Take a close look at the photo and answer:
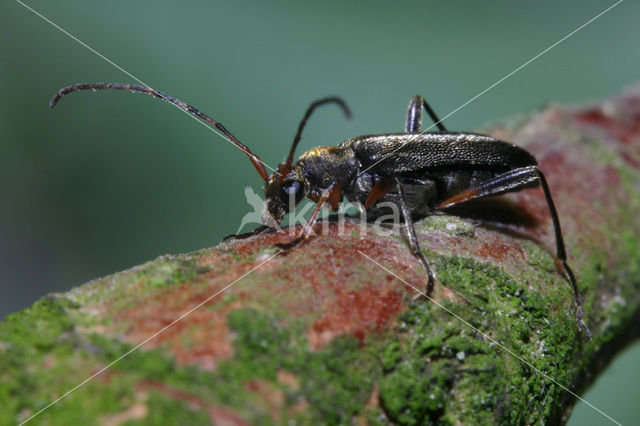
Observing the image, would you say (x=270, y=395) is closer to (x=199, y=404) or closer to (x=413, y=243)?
(x=199, y=404)

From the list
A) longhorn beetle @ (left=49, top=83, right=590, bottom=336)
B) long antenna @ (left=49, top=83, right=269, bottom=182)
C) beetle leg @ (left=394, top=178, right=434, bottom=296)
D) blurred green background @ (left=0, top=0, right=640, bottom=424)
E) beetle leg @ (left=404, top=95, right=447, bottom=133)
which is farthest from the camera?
blurred green background @ (left=0, top=0, right=640, bottom=424)

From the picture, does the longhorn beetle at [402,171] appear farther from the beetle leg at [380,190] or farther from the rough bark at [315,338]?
the rough bark at [315,338]

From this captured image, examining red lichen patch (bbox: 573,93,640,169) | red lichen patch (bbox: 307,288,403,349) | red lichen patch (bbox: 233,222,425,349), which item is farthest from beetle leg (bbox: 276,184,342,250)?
red lichen patch (bbox: 573,93,640,169)

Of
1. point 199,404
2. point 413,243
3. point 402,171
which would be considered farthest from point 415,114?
point 199,404

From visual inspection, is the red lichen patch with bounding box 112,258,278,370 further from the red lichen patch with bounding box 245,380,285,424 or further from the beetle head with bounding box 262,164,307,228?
the beetle head with bounding box 262,164,307,228

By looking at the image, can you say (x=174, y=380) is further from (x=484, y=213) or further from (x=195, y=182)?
(x=195, y=182)

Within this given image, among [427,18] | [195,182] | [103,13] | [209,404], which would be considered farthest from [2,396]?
[427,18]

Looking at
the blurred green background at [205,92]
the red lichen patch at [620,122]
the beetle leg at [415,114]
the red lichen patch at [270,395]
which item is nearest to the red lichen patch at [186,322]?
the red lichen patch at [270,395]
